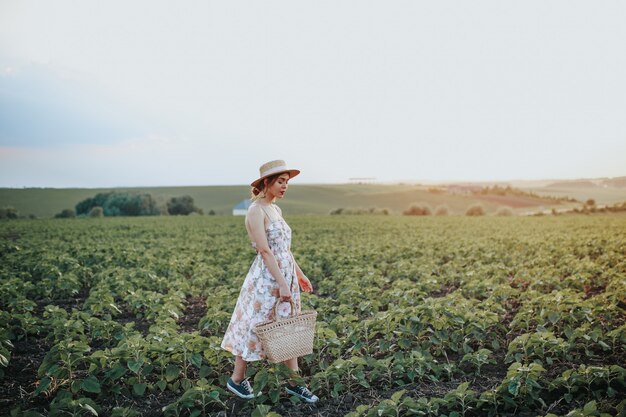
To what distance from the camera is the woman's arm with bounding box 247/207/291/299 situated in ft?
14.1

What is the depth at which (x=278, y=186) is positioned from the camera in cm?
440

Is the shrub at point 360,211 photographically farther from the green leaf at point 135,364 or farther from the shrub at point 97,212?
the green leaf at point 135,364

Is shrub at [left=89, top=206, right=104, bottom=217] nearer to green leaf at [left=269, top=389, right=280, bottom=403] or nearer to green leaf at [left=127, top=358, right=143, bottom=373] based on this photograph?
green leaf at [left=127, top=358, right=143, bottom=373]

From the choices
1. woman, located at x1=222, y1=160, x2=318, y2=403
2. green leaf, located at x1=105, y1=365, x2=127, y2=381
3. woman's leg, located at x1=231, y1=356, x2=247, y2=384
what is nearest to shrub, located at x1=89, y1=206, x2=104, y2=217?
green leaf, located at x1=105, y1=365, x2=127, y2=381

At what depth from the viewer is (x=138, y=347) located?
192 inches

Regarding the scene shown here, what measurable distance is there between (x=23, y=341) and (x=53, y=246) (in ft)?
41.5

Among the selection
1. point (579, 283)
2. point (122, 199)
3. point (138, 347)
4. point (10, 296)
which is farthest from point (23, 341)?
point (122, 199)

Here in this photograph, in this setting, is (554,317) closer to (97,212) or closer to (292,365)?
(292,365)

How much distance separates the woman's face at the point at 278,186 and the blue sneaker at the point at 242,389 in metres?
1.88

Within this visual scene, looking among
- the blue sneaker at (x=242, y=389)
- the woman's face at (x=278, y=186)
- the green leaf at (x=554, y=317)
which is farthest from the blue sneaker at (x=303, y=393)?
the green leaf at (x=554, y=317)

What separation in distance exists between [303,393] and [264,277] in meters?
1.20

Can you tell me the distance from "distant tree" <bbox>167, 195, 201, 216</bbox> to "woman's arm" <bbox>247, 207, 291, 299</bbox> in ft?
193

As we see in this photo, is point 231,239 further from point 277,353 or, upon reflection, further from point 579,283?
point 277,353

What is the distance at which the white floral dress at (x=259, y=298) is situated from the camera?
4.48 m
